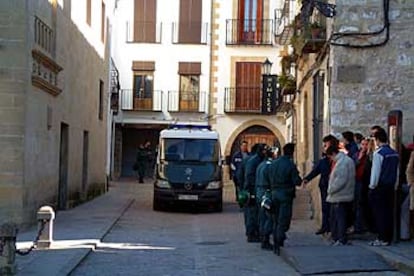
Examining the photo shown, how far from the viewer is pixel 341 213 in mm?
13500

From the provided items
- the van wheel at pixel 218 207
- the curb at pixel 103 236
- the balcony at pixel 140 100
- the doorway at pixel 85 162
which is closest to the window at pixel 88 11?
the doorway at pixel 85 162

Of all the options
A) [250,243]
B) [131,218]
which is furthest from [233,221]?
[250,243]

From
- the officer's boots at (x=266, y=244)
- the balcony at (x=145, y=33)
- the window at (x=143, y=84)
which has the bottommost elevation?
the officer's boots at (x=266, y=244)

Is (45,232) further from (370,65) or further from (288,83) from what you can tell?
(288,83)

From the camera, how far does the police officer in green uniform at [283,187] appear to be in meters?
13.2

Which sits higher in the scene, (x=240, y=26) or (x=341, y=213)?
(x=240, y=26)

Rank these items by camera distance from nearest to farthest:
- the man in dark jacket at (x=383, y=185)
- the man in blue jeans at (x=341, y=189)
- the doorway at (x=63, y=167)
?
the man in dark jacket at (x=383, y=185) < the man in blue jeans at (x=341, y=189) < the doorway at (x=63, y=167)

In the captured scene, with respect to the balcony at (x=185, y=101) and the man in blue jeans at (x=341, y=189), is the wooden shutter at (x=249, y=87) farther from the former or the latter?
the man in blue jeans at (x=341, y=189)

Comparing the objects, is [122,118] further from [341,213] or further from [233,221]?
[341,213]

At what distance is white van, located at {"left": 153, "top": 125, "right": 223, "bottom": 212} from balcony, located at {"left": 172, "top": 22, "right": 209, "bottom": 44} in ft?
51.0

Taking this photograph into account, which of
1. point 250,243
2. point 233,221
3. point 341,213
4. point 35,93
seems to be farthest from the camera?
point 233,221

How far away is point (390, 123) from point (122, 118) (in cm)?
2605

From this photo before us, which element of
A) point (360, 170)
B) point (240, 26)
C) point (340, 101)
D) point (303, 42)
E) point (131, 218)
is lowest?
point (131, 218)

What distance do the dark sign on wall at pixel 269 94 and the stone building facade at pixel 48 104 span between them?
9.22 metres
